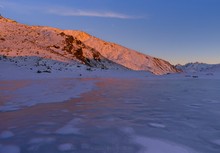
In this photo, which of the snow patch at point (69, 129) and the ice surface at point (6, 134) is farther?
the snow patch at point (69, 129)

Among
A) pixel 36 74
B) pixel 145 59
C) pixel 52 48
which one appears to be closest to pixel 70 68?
pixel 36 74

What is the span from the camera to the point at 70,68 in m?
25.8

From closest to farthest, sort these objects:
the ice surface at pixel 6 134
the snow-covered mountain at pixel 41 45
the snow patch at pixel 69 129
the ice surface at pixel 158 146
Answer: the ice surface at pixel 158 146
the ice surface at pixel 6 134
the snow patch at pixel 69 129
the snow-covered mountain at pixel 41 45

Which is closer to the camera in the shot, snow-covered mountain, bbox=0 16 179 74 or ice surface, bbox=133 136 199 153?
ice surface, bbox=133 136 199 153

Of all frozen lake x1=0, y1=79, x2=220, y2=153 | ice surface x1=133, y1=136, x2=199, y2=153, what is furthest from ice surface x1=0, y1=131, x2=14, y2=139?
ice surface x1=133, y1=136, x2=199, y2=153

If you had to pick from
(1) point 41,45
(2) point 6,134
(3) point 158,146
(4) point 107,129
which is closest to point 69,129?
(4) point 107,129

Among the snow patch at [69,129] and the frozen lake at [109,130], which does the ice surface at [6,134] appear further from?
the snow patch at [69,129]

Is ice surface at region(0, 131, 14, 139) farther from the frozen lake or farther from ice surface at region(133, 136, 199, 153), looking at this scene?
ice surface at region(133, 136, 199, 153)

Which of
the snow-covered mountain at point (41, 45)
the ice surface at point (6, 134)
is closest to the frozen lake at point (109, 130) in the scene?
the ice surface at point (6, 134)

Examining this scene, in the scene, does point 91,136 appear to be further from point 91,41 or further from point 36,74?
point 91,41

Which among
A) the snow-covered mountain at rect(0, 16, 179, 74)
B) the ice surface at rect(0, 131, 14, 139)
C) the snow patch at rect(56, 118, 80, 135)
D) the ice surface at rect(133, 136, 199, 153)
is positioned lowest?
the ice surface at rect(0, 131, 14, 139)

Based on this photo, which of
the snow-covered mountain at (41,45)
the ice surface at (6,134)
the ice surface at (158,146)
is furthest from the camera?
the snow-covered mountain at (41,45)

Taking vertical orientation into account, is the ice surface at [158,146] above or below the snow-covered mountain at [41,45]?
below

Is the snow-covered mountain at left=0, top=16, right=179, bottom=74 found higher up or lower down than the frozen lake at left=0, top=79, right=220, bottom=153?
higher up
